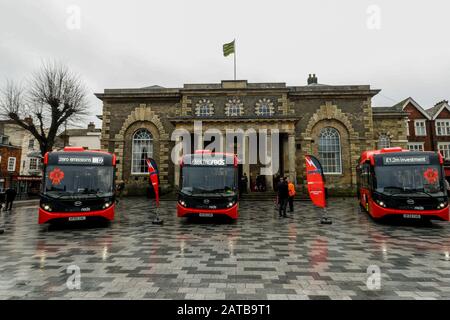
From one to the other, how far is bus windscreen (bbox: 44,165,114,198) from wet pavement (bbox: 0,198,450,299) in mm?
1388

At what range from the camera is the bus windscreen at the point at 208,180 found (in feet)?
35.2

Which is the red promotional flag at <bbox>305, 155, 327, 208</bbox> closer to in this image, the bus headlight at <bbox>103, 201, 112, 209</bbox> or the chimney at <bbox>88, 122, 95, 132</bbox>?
the bus headlight at <bbox>103, 201, 112, 209</bbox>

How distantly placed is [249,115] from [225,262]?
60.7 feet

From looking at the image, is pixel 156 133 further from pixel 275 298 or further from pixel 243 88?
pixel 275 298

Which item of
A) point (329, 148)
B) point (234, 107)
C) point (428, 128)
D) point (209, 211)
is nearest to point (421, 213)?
point (209, 211)

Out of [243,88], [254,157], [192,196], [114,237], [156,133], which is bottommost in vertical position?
[114,237]

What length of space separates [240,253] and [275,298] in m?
2.59

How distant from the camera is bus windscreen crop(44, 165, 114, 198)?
9.35 metres

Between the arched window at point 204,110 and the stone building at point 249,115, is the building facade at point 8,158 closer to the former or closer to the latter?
the stone building at point 249,115

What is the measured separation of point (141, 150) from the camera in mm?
24625

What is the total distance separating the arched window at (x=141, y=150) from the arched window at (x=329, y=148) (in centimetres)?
1583

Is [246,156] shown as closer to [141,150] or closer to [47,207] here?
[141,150]

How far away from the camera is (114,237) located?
27.2ft
